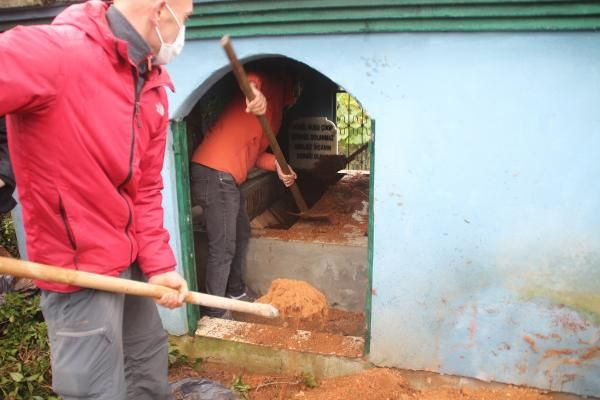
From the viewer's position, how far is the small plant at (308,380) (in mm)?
3773

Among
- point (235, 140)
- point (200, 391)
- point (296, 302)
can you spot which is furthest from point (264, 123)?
point (200, 391)

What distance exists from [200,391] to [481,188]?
235 centimetres

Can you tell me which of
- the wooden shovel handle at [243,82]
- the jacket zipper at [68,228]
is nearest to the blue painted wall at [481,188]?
the wooden shovel handle at [243,82]

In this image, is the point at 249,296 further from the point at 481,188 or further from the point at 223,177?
the point at 481,188

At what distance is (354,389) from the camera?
356cm

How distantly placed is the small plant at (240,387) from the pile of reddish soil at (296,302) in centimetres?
73

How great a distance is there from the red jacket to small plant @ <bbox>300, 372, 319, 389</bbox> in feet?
6.93

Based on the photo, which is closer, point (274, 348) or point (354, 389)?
point (354, 389)

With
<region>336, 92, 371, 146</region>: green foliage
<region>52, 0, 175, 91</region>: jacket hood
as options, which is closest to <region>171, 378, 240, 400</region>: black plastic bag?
<region>52, 0, 175, 91</region>: jacket hood

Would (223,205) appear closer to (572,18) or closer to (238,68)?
(238,68)

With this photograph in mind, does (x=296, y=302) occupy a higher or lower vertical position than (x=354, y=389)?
higher

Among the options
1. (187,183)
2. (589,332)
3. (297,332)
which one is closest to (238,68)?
(187,183)

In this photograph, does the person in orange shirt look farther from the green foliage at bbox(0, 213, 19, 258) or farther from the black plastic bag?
the green foliage at bbox(0, 213, 19, 258)

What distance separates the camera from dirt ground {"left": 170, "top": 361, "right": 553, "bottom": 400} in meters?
3.45
